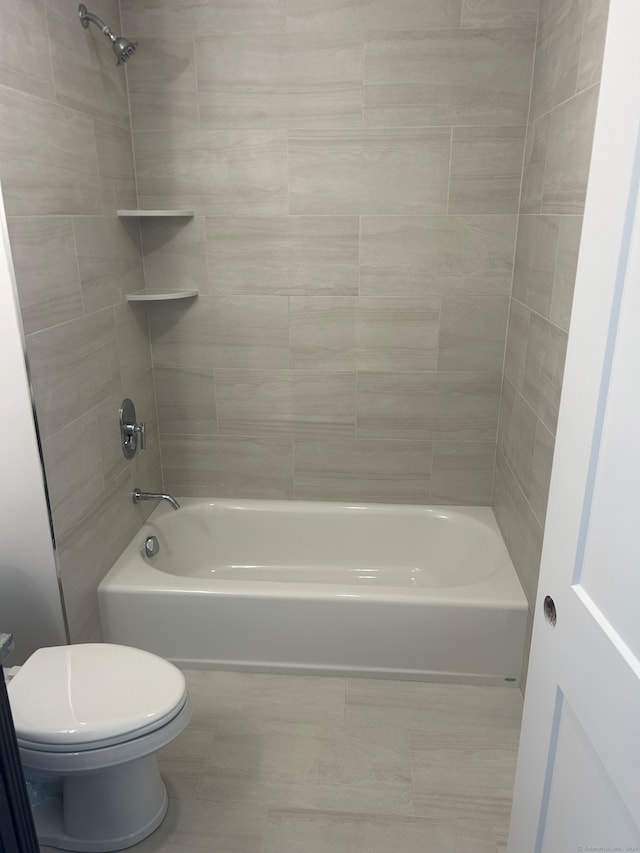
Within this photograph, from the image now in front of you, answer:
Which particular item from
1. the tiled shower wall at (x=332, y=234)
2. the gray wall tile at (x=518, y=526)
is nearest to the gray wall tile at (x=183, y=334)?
the tiled shower wall at (x=332, y=234)

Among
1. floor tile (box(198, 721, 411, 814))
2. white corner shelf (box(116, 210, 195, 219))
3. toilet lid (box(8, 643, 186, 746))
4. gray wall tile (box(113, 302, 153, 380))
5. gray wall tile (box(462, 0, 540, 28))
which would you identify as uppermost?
gray wall tile (box(462, 0, 540, 28))

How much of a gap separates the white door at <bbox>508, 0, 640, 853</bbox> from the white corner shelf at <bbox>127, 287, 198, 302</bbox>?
172cm

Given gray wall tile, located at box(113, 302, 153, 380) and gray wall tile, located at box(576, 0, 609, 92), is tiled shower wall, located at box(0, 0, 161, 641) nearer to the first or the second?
gray wall tile, located at box(113, 302, 153, 380)

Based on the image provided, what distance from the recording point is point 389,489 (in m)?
2.70

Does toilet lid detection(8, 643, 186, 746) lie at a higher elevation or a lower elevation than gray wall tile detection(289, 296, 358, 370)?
lower

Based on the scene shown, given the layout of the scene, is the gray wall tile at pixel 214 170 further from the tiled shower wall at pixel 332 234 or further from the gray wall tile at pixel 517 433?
the gray wall tile at pixel 517 433

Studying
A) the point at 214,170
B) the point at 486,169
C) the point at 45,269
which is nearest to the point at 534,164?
the point at 486,169

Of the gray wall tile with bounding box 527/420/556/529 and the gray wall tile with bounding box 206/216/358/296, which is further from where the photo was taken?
the gray wall tile with bounding box 206/216/358/296

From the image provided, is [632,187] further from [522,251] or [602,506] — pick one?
[522,251]

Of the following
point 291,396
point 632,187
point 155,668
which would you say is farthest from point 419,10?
point 155,668

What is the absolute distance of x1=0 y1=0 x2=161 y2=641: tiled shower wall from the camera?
5.26 feet

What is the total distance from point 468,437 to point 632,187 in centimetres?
187

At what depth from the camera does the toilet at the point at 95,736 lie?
1387mm

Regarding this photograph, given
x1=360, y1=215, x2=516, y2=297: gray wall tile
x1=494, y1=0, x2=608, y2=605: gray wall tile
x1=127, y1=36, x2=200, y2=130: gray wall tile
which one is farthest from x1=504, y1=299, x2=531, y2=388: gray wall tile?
x1=127, y1=36, x2=200, y2=130: gray wall tile
